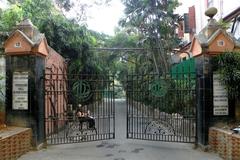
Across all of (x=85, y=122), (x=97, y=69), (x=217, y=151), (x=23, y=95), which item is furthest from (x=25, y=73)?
(x=97, y=69)

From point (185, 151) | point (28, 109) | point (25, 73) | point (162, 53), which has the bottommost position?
point (185, 151)

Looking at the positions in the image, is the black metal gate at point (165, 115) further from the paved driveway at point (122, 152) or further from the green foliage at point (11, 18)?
the green foliage at point (11, 18)

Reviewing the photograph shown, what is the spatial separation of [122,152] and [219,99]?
9.84 ft

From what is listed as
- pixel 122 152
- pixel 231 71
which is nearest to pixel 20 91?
pixel 122 152

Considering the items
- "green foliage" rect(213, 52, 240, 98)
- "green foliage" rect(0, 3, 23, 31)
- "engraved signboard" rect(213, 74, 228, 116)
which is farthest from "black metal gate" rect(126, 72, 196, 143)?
"green foliage" rect(0, 3, 23, 31)

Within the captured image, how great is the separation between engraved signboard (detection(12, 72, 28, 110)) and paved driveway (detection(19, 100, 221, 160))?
4.49ft

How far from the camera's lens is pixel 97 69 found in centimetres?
1927

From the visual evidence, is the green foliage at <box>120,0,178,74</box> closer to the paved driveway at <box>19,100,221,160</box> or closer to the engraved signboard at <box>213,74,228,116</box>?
the paved driveway at <box>19,100,221,160</box>

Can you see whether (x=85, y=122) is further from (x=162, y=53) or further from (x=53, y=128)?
(x=162, y=53)

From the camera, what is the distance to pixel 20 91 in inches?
371

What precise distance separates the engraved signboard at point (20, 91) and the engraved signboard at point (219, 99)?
16.9 ft

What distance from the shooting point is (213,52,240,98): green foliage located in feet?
28.8

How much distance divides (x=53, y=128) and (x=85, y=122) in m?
1.25

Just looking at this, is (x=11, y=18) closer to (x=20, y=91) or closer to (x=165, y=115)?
(x=20, y=91)
